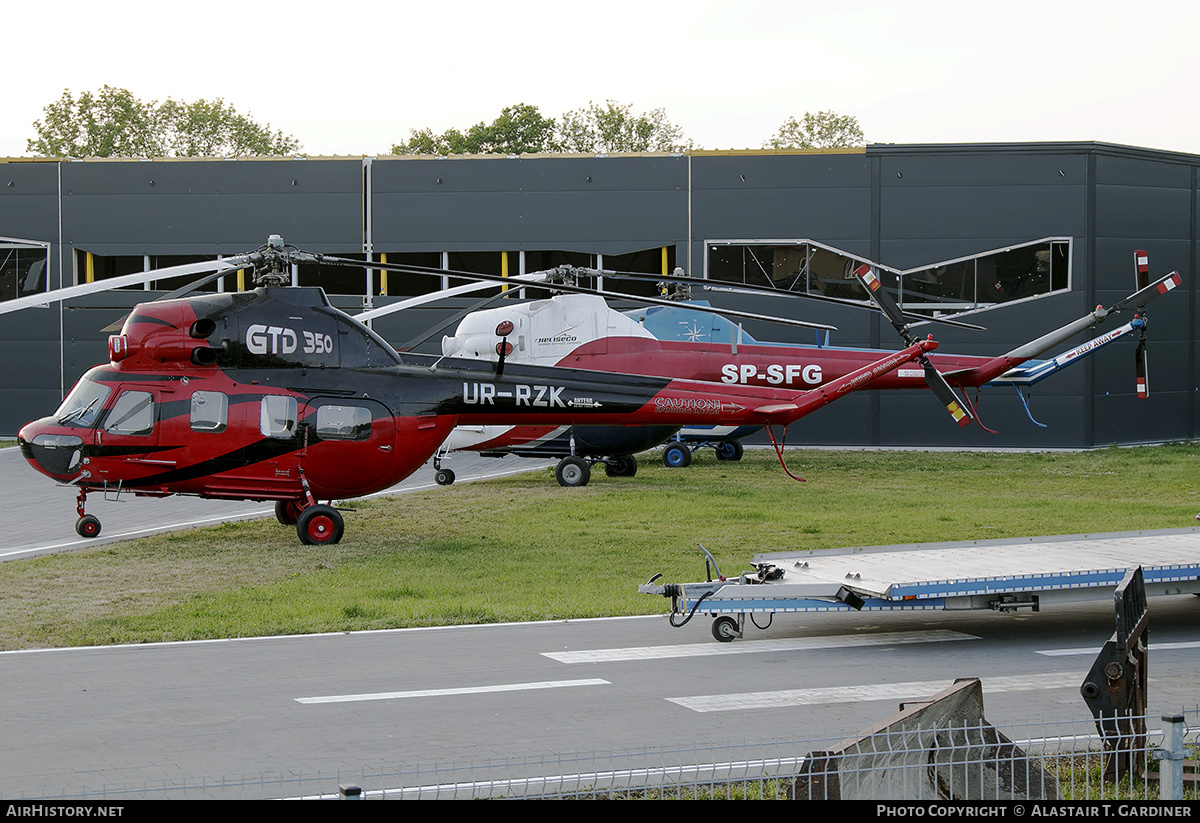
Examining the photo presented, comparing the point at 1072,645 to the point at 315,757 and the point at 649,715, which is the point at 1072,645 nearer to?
the point at 649,715

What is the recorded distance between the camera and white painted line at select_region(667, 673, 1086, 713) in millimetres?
8750

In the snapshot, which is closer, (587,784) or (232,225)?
(587,784)

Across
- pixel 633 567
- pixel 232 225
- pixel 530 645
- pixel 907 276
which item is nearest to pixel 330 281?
pixel 232 225

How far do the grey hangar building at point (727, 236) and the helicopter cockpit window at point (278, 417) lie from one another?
17051 mm

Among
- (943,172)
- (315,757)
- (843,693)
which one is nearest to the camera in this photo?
(315,757)

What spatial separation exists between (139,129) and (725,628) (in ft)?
277

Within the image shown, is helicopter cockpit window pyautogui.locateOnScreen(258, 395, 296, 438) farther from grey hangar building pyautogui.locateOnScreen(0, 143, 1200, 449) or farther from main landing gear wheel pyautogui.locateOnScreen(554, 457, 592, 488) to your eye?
grey hangar building pyautogui.locateOnScreen(0, 143, 1200, 449)

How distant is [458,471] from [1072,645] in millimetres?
18468

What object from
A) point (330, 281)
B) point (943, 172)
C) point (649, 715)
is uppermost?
point (943, 172)

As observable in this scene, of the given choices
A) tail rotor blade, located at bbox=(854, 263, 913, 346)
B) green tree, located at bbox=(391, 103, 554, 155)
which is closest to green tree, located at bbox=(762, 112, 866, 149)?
green tree, located at bbox=(391, 103, 554, 155)

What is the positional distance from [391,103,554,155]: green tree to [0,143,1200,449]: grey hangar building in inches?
1935

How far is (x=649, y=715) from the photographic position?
8445 mm

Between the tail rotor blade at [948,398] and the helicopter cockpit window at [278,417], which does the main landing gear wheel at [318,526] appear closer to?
the helicopter cockpit window at [278,417]

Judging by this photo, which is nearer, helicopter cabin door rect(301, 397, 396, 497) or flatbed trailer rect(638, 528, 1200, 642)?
flatbed trailer rect(638, 528, 1200, 642)
